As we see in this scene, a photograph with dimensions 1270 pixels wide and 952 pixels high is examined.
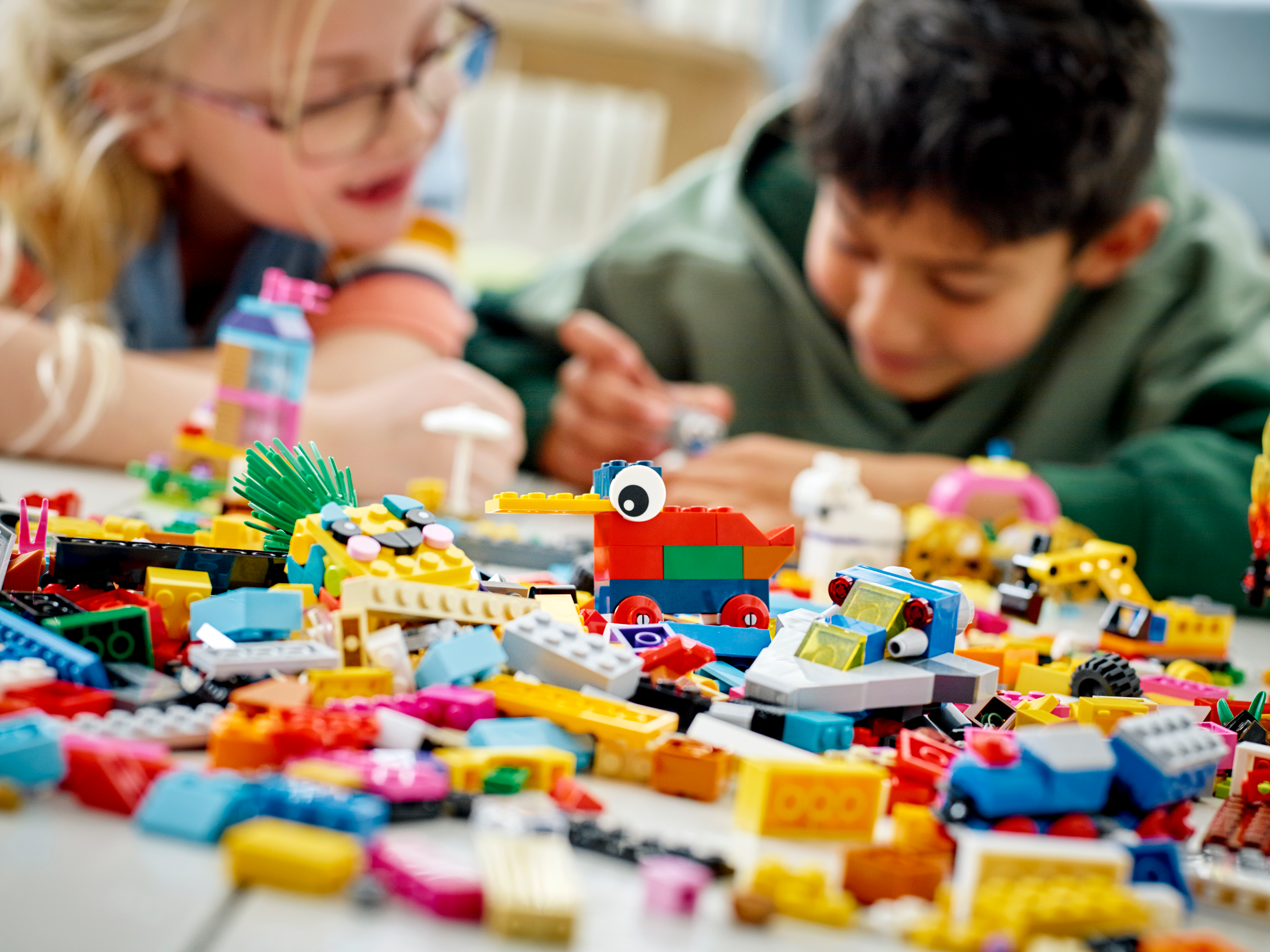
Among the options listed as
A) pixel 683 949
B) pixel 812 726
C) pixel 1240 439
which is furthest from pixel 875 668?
pixel 1240 439

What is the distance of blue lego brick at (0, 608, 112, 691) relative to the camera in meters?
0.43

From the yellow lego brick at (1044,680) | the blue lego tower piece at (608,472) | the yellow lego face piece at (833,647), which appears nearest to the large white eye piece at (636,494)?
the blue lego tower piece at (608,472)

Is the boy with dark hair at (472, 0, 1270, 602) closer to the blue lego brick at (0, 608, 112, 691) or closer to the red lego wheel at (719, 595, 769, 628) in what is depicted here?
the red lego wheel at (719, 595, 769, 628)

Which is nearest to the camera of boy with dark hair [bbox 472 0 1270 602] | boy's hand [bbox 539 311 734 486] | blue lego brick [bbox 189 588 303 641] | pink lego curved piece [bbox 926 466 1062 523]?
blue lego brick [bbox 189 588 303 641]

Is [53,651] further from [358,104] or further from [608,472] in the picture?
[358,104]

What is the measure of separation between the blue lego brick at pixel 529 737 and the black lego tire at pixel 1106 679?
0.27 metres

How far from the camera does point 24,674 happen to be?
42 centimetres

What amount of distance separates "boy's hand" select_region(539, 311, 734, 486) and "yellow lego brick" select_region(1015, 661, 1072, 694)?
0.76 meters

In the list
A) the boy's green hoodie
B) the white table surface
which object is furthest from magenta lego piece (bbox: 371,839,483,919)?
the boy's green hoodie

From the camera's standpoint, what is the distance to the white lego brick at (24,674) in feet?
1.34

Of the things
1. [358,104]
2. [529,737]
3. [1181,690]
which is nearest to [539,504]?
[529,737]

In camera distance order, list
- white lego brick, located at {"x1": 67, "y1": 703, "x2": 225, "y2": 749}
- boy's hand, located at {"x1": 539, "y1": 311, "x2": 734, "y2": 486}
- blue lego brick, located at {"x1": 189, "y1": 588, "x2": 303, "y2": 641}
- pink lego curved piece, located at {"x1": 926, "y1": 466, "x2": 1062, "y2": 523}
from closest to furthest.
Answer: white lego brick, located at {"x1": 67, "y1": 703, "x2": 225, "y2": 749}
blue lego brick, located at {"x1": 189, "y1": 588, "x2": 303, "y2": 641}
pink lego curved piece, located at {"x1": 926, "y1": 466, "x2": 1062, "y2": 523}
boy's hand, located at {"x1": 539, "y1": 311, "x2": 734, "y2": 486}

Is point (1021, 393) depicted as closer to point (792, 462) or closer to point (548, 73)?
point (792, 462)

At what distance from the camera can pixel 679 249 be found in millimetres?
1682
